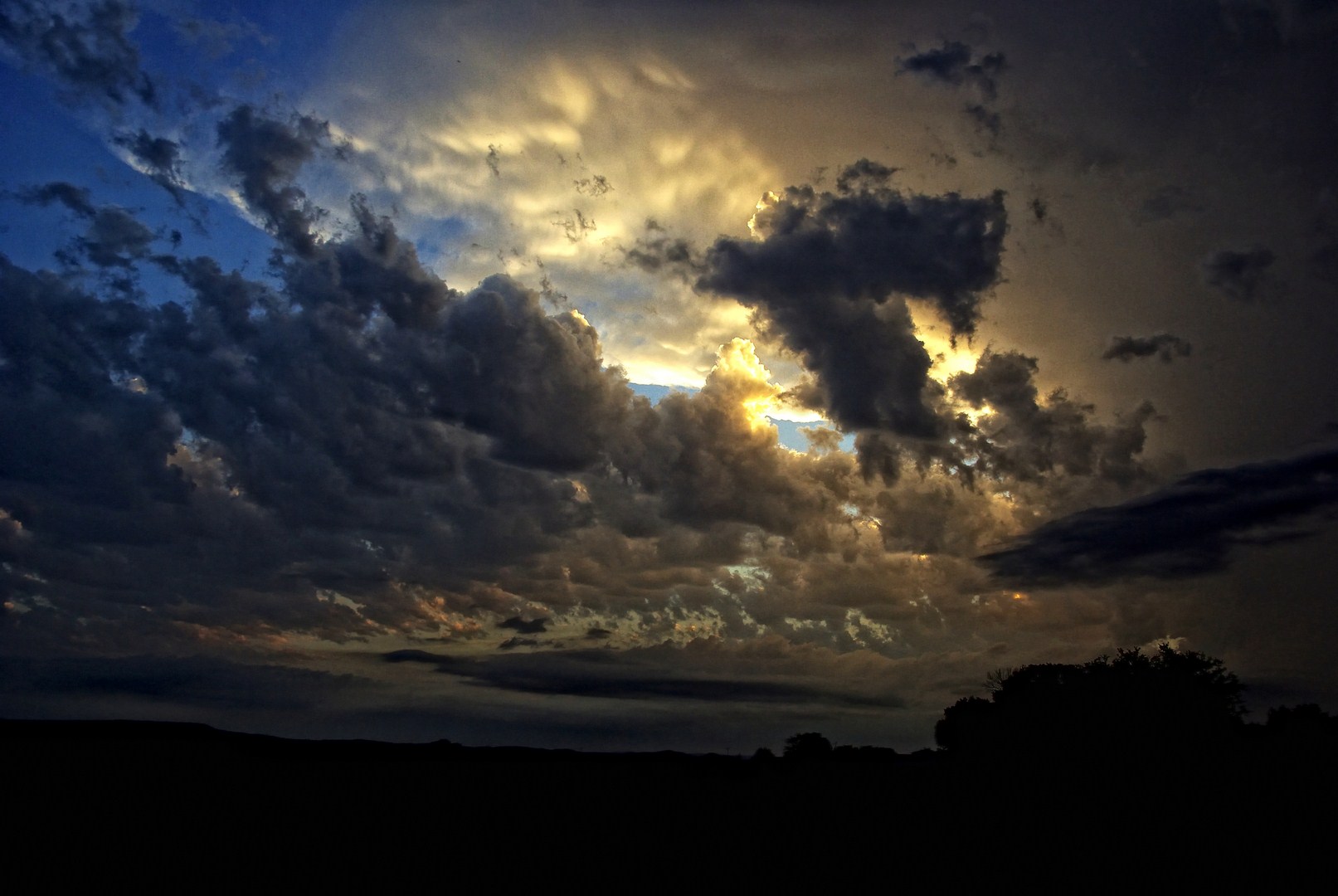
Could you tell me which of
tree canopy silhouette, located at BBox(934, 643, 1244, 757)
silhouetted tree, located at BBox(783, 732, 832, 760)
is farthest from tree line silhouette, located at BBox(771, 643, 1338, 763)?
silhouetted tree, located at BBox(783, 732, 832, 760)

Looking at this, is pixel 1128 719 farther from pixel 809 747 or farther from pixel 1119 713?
pixel 809 747

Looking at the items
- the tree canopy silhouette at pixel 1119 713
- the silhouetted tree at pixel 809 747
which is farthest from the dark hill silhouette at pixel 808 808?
the silhouetted tree at pixel 809 747

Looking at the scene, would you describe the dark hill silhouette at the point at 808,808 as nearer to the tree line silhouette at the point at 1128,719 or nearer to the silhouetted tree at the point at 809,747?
Result: the tree line silhouette at the point at 1128,719

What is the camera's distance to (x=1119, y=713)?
84.9 m

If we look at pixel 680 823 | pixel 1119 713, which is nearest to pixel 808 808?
pixel 680 823

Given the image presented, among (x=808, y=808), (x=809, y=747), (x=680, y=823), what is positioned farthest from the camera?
(x=809, y=747)

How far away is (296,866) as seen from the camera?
4503 centimetres

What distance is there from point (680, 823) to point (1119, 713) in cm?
4363

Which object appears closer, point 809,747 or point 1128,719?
point 1128,719

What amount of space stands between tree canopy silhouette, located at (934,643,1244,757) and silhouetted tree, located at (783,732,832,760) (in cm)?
7320

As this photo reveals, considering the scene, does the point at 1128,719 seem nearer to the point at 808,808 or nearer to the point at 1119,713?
the point at 1119,713

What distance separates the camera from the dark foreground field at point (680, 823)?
151ft

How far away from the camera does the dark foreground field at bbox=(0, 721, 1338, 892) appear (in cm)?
4588

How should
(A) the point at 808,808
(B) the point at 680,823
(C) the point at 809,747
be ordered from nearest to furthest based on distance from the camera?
(B) the point at 680,823
(A) the point at 808,808
(C) the point at 809,747
